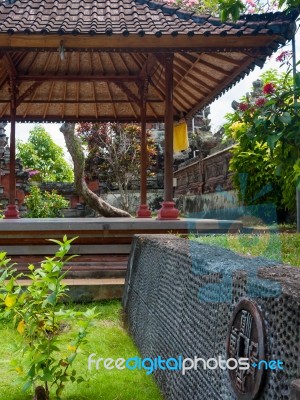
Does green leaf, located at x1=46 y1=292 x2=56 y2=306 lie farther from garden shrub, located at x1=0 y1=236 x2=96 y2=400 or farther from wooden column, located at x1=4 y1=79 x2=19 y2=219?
wooden column, located at x1=4 y1=79 x2=19 y2=219

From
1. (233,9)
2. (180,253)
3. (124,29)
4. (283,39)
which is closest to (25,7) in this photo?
(124,29)

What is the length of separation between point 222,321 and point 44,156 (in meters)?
29.5

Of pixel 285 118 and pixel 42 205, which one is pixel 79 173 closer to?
pixel 42 205

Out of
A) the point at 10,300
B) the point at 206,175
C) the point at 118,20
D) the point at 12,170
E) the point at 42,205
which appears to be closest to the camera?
the point at 10,300

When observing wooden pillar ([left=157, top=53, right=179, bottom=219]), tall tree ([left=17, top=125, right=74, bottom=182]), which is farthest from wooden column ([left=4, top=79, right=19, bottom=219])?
tall tree ([left=17, top=125, right=74, bottom=182])

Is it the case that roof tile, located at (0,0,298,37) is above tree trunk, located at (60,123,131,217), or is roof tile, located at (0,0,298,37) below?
above

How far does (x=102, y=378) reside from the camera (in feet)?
10.2

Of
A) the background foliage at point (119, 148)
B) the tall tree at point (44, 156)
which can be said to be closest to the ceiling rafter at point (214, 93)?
the background foliage at point (119, 148)

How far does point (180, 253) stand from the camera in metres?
2.82

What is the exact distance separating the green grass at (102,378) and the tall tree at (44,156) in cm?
2415

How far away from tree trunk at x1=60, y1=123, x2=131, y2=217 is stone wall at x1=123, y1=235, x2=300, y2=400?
8339mm

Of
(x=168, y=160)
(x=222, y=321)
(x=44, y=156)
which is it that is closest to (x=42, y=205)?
(x=168, y=160)

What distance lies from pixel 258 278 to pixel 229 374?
34 centimetres

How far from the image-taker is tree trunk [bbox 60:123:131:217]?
11.7 m
